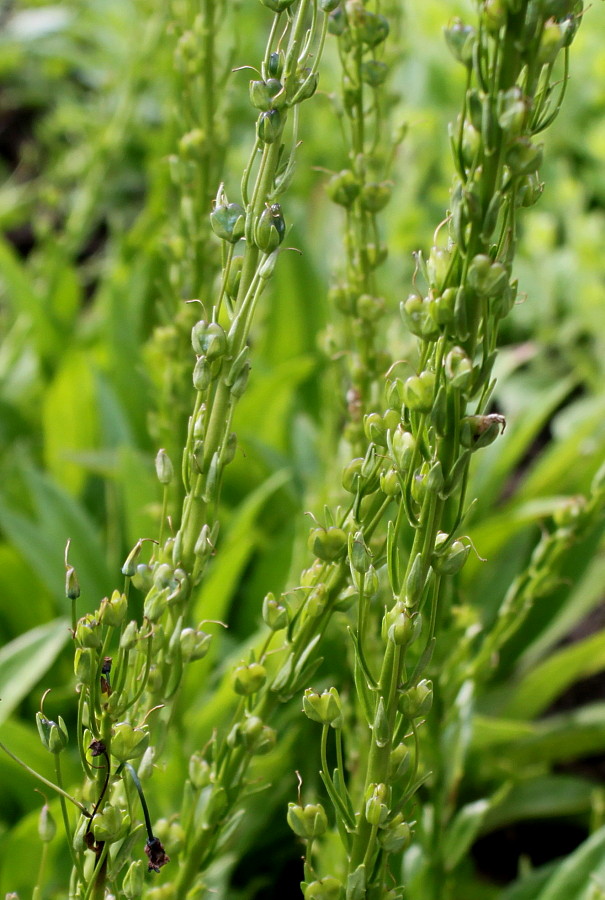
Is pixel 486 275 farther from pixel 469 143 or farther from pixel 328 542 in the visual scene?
pixel 328 542

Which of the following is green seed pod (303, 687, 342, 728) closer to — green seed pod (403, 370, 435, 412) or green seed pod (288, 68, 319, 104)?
green seed pod (403, 370, 435, 412)

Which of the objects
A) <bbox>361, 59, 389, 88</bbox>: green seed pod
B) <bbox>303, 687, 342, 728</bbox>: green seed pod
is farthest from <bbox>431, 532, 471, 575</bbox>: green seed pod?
<bbox>361, 59, 389, 88</bbox>: green seed pod

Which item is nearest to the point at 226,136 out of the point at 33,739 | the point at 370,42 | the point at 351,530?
the point at 370,42

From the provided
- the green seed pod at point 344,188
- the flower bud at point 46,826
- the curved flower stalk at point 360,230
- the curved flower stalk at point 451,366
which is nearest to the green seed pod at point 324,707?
the curved flower stalk at point 451,366

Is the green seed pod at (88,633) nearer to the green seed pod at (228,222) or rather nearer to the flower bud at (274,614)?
the flower bud at (274,614)

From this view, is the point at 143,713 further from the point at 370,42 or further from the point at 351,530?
the point at 370,42

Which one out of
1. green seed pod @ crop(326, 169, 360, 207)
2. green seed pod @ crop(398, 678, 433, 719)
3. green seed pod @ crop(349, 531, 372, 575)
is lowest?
green seed pod @ crop(398, 678, 433, 719)

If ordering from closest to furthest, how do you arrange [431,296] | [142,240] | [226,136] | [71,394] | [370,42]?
[431,296]
[370,42]
[226,136]
[71,394]
[142,240]
